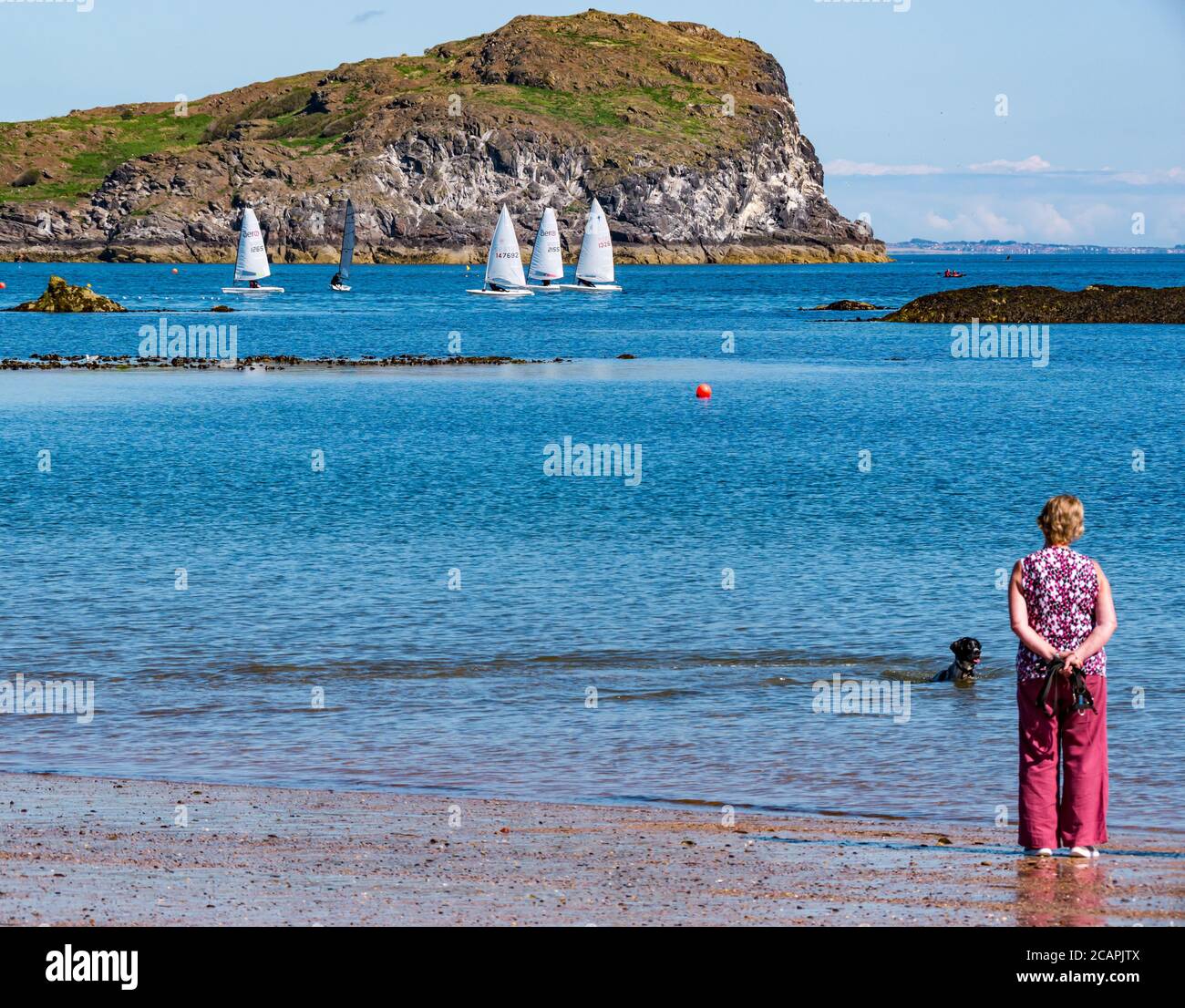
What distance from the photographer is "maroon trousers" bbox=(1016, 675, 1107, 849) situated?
40.0 ft

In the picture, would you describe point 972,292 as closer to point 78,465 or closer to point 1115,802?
point 78,465

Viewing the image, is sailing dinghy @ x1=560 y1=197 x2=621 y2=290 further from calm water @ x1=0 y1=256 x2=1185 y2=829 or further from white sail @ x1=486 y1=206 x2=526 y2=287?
calm water @ x1=0 y1=256 x2=1185 y2=829

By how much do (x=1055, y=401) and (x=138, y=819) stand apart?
6904 centimetres

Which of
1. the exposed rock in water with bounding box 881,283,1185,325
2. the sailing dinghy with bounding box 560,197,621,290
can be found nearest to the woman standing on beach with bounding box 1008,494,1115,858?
the exposed rock in water with bounding box 881,283,1185,325

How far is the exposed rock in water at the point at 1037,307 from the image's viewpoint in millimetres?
135875

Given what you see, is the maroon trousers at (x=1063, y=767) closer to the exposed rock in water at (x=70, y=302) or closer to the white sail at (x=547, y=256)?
the exposed rock in water at (x=70, y=302)

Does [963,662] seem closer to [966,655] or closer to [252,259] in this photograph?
[966,655]

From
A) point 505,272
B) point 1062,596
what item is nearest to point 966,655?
point 1062,596

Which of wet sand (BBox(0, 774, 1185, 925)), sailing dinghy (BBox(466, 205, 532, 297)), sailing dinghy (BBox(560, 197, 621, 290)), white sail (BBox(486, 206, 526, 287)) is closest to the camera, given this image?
wet sand (BBox(0, 774, 1185, 925))

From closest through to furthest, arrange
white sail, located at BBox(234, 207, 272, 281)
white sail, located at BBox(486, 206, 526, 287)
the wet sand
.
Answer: the wet sand, white sail, located at BBox(486, 206, 526, 287), white sail, located at BBox(234, 207, 272, 281)

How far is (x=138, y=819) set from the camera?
1381 centimetres

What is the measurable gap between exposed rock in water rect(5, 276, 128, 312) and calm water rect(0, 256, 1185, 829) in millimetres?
66621

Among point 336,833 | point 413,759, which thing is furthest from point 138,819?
point 413,759

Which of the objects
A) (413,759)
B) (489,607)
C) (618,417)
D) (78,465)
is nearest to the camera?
(413,759)
